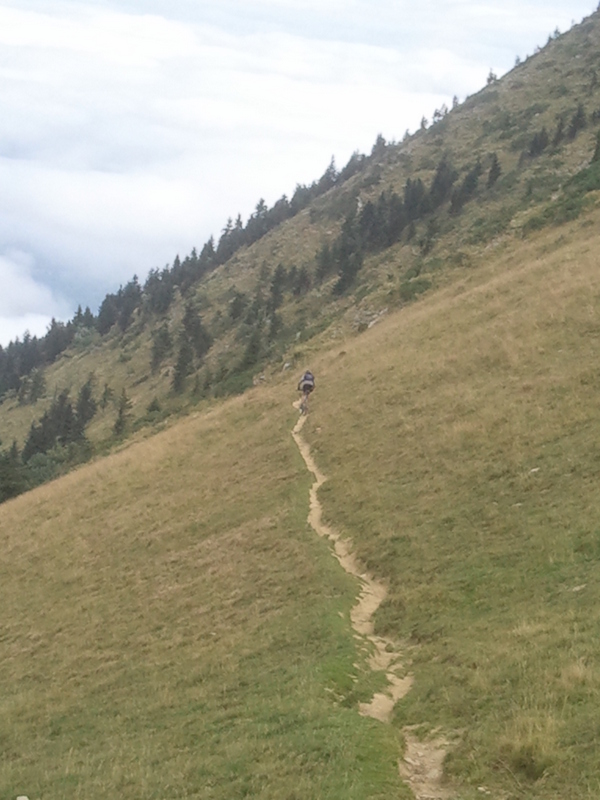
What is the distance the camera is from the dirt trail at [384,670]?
8.34m

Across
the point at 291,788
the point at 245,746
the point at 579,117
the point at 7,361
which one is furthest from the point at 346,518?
the point at 7,361

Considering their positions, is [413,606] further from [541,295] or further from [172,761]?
[541,295]

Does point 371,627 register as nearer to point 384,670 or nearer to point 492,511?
point 384,670

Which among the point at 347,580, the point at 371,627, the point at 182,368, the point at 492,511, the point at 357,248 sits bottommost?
the point at 371,627

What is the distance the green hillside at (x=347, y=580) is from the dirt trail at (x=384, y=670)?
0.11m

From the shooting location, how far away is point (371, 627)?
46.1ft

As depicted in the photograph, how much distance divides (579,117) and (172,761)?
9914 centimetres

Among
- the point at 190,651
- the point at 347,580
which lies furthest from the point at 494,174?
the point at 190,651

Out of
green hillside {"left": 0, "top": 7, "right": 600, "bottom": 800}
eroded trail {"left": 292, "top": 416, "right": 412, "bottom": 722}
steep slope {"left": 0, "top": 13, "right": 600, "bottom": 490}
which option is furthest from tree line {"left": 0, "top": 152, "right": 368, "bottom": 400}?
eroded trail {"left": 292, "top": 416, "right": 412, "bottom": 722}

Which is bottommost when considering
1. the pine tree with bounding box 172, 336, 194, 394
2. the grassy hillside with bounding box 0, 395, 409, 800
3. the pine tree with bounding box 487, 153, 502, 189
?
the grassy hillside with bounding box 0, 395, 409, 800

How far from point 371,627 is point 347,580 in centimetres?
216

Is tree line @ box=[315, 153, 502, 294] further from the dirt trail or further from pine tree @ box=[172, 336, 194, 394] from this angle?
the dirt trail

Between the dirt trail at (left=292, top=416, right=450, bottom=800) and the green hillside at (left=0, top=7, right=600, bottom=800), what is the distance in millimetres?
111

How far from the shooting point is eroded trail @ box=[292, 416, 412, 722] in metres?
10.8
